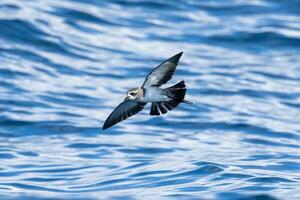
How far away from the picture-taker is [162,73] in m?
9.20

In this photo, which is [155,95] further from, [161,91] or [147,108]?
[147,108]

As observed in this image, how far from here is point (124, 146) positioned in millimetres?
12953

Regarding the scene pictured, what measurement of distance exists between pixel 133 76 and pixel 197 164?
5.86m

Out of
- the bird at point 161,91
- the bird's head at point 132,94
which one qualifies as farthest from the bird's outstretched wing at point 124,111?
the bird's head at point 132,94

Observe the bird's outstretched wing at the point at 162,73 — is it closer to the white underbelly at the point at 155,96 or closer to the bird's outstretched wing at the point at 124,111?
the white underbelly at the point at 155,96

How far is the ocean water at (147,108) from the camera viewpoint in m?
10.9

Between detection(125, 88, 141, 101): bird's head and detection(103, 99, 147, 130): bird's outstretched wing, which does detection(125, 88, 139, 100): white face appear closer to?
detection(125, 88, 141, 101): bird's head

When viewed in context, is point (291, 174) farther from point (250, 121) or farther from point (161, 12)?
point (161, 12)

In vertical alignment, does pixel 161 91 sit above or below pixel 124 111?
above

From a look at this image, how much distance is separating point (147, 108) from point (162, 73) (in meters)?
6.51

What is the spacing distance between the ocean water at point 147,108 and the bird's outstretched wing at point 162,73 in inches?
55.7

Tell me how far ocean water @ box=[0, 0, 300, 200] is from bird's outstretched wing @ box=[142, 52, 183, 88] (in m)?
1.42

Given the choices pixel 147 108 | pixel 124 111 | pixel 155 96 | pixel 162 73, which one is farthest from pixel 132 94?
pixel 147 108

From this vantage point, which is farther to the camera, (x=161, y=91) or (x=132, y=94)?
(x=161, y=91)
